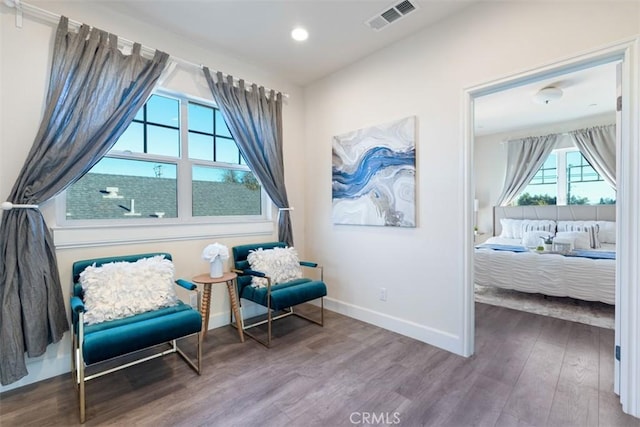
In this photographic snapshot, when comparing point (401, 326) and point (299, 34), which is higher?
point (299, 34)

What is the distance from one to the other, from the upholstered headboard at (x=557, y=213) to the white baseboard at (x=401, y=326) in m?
4.60

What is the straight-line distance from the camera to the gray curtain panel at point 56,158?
1962 mm

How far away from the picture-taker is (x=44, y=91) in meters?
2.21

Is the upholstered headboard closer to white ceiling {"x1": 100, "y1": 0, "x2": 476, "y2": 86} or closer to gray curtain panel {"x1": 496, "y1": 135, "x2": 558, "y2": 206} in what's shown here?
gray curtain panel {"x1": 496, "y1": 135, "x2": 558, "y2": 206}

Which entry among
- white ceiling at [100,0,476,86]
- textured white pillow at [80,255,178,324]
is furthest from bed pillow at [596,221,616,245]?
textured white pillow at [80,255,178,324]

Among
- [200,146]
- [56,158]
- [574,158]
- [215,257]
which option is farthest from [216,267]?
[574,158]

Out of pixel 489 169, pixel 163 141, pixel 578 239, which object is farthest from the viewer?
pixel 489 169

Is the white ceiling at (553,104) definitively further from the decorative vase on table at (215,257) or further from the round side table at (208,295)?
the round side table at (208,295)

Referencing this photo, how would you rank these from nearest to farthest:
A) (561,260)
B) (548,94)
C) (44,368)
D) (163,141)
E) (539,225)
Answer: (44,368), (163,141), (561,260), (548,94), (539,225)

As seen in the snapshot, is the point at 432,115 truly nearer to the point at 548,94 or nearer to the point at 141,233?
the point at 548,94

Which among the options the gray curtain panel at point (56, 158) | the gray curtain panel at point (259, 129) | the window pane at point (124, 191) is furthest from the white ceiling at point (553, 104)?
the gray curtain panel at point (56, 158)

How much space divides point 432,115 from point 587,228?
411 cm

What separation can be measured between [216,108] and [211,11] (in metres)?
0.98

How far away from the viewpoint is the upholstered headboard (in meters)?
5.19
